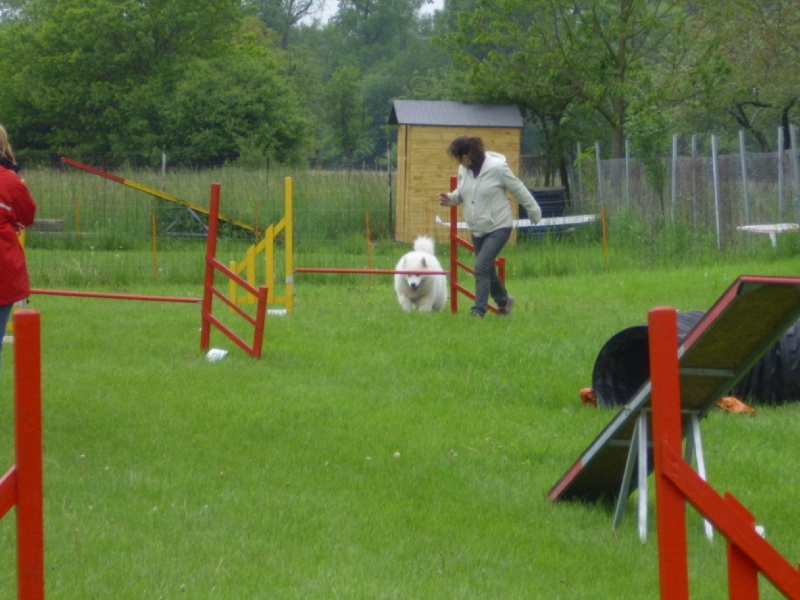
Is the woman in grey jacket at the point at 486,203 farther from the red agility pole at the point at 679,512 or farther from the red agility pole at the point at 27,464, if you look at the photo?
the red agility pole at the point at 27,464

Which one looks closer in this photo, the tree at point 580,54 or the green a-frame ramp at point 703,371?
the green a-frame ramp at point 703,371

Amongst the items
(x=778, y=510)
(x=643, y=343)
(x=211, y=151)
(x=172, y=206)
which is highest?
(x=211, y=151)

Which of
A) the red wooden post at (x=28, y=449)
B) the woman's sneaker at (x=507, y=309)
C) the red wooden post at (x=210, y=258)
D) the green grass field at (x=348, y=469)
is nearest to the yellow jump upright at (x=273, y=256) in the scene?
the green grass field at (x=348, y=469)

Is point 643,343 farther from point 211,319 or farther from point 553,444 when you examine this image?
point 211,319

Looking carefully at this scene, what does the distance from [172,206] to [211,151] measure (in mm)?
16212

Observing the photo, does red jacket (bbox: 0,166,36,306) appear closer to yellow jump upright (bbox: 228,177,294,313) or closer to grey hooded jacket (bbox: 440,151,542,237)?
yellow jump upright (bbox: 228,177,294,313)

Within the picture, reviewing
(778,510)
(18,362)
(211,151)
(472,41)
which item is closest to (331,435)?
(778,510)

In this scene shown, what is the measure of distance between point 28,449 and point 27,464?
0.04 metres

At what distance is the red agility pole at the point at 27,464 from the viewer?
279 cm

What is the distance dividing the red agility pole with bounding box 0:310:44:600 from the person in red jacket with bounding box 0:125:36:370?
383cm

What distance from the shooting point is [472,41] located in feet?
95.9

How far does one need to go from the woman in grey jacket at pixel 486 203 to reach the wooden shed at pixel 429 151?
44.2 feet

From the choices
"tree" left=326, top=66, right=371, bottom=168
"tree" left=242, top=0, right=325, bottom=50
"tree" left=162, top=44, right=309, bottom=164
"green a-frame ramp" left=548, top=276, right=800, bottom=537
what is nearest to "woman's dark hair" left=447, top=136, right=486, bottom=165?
"green a-frame ramp" left=548, top=276, right=800, bottom=537

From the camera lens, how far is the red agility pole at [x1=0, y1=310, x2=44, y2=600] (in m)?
2.79
